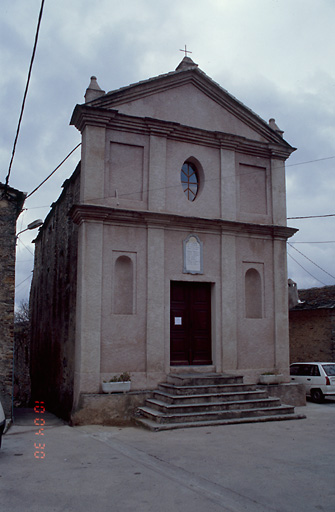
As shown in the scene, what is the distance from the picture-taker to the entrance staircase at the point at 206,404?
1070 cm

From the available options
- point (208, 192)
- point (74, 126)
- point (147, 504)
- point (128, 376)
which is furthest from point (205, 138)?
point (147, 504)

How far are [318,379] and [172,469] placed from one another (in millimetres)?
9812

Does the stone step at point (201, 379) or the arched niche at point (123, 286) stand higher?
the arched niche at point (123, 286)

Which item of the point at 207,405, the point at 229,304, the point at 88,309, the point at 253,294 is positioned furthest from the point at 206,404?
the point at 253,294

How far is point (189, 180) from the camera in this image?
13.9 m

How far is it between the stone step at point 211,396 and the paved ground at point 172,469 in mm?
975

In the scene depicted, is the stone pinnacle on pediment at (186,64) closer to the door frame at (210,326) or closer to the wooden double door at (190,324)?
the door frame at (210,326)

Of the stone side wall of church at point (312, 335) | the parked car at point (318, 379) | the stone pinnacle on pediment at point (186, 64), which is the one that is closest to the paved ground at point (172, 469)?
the parked car at point (318, 379)

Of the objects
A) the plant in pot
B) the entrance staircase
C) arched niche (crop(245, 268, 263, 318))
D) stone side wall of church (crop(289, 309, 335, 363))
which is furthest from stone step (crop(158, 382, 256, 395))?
stone side wall of church (crop(289, 309, 335, 363))

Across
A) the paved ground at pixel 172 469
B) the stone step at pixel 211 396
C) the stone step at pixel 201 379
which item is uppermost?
the stone step at pixel 201 379

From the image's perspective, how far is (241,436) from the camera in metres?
9.68

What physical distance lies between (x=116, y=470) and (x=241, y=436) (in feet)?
10.8

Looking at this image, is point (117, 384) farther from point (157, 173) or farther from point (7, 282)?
point (157, 173)

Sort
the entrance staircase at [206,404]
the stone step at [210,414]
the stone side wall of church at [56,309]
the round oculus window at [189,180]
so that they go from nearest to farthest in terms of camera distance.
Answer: the stone step at [210,414] → the entrance staircase at [206,404] → the stone side wall of church at [56,309] → the round oculus window at [189,180]
